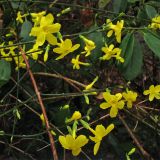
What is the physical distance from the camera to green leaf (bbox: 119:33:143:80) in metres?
1.56

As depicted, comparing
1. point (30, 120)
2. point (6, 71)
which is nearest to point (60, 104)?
point (30, 120)

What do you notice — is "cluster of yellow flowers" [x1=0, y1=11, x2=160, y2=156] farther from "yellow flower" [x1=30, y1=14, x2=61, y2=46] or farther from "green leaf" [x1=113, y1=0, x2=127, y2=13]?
"green leaf" [x1=113, y1=0, x2=127, y2=13]

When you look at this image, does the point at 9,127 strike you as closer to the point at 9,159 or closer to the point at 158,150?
the point at 9,159

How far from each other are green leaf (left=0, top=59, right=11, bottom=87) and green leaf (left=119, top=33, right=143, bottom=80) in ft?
1.25

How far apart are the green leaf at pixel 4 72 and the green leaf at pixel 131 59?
0.38m

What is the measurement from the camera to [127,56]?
1562mm

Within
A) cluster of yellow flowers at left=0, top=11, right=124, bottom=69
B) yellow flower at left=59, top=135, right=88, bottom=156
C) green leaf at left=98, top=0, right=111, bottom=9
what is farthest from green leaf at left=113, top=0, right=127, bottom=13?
yellow flower at left=59, top=135, right=88, bottom=156

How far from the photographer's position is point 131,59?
1595 mm

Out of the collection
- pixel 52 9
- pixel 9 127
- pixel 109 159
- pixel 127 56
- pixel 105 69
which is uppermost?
pixel 127 56

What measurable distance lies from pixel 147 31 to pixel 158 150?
114cm

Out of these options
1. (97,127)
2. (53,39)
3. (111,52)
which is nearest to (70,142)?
(97,127)

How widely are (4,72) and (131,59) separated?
0.43m

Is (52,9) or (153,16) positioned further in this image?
(52,9)

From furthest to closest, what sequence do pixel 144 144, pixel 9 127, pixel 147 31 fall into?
1. pixel 144 144
2. pixel 9 127
3. pixel 147 31
